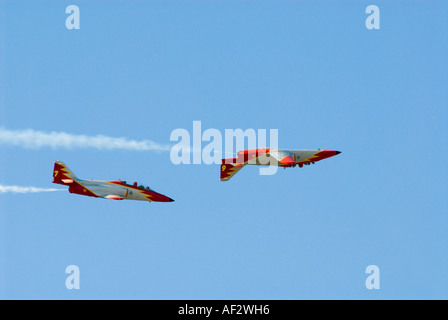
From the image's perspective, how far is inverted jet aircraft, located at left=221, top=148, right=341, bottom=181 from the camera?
109m

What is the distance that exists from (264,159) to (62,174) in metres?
21.8

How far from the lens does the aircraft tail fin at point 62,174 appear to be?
105 meters

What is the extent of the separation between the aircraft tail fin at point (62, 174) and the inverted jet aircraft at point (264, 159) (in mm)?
16596

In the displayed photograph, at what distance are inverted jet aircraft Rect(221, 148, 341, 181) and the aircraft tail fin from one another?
16.6 meters

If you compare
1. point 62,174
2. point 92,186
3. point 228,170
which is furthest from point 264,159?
point 62,174

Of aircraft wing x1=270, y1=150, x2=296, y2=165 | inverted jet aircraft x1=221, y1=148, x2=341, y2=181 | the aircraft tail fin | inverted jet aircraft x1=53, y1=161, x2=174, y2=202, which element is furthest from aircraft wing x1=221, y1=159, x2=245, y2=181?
the aircraft tail fin

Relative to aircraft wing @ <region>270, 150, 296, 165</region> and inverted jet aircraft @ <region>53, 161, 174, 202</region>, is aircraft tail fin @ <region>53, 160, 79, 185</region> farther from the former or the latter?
aircraft wing @ <region>270, 150, 296, 165</region>

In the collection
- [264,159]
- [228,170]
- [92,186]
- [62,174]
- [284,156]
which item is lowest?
[92,186]

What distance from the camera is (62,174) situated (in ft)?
344

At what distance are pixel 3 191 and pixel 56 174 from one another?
6311 millimetres

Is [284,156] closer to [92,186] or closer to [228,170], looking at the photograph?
[228,170]
